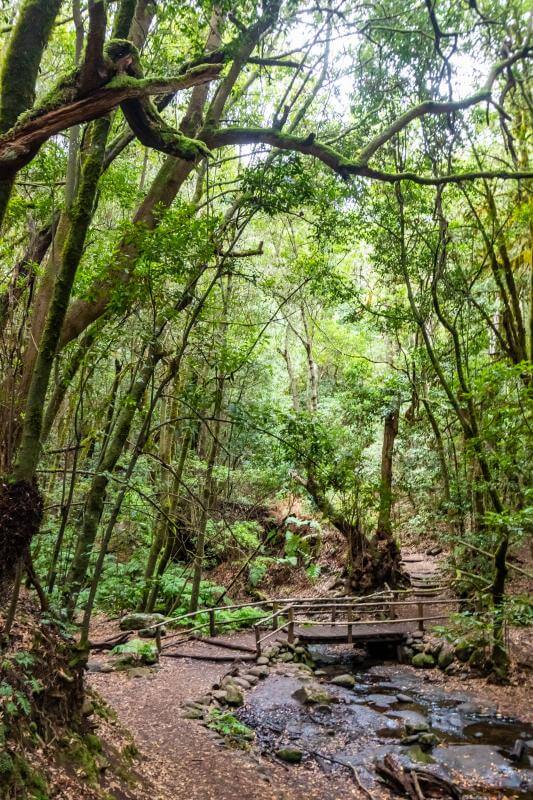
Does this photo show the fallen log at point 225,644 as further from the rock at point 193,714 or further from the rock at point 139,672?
the rock at point 193,714

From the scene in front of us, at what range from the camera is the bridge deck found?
38.8 feet

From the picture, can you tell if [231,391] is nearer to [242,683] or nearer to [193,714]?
[242,683]

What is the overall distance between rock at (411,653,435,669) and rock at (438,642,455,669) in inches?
8.5

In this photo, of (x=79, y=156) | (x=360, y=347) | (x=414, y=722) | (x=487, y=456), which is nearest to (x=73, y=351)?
(x=79, y=156)

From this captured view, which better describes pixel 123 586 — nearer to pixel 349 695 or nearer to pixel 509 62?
pixel 349 695

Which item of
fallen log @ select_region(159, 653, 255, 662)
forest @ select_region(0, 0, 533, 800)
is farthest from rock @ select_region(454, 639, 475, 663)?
fallen log @ select_region(159, 653, 255, 662)

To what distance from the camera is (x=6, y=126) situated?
3.85 m

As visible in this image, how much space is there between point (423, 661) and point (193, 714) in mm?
5868

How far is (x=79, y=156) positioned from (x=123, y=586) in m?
10.7

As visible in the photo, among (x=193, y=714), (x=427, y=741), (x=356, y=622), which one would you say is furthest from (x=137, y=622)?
(x=427, y=741)

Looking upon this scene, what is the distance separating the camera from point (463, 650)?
421 inches

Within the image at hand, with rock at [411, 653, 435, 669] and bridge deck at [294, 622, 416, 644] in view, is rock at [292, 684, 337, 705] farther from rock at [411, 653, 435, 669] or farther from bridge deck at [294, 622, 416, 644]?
rock at [411, 653, 435, 669]

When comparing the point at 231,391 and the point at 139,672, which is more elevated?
the point at 231,391

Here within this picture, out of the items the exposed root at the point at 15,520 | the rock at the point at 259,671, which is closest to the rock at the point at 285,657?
the rock at the point at 259,671
